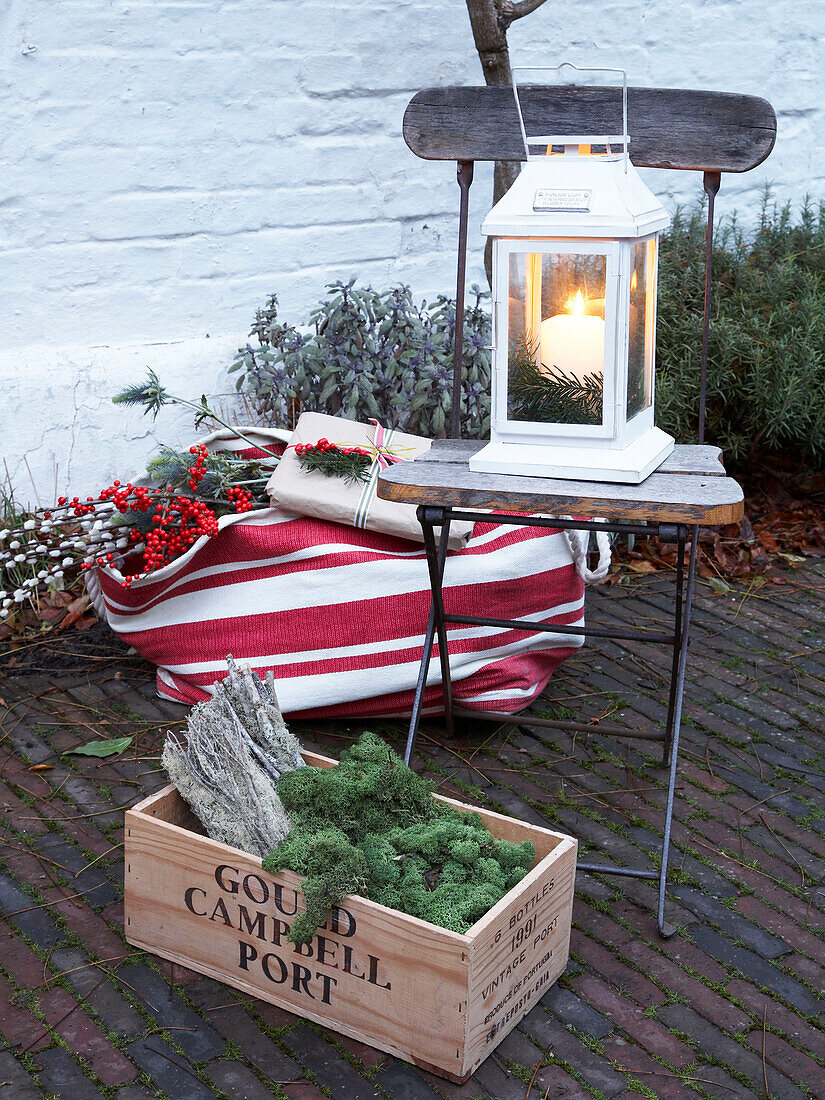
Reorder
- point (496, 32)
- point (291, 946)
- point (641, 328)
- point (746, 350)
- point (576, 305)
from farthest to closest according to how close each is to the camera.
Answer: point (746, 350), point (496, 32), point (641, 328), point (576, 305), point (291, 946)

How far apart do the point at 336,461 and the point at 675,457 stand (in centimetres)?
100

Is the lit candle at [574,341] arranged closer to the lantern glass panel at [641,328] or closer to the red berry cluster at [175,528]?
the lantern glass panel at [641,328]

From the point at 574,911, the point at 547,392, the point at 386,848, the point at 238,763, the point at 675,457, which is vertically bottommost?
the point at 574,911

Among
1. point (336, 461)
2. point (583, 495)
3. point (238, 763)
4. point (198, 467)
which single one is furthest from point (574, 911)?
point (198, 467)

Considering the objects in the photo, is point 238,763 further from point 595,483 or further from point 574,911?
point 595,483

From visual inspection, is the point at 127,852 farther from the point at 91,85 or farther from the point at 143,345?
the point at 91,85

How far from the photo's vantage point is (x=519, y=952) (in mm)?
2111

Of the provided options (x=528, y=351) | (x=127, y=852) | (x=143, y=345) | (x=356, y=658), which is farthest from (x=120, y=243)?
(x=127, y=852)

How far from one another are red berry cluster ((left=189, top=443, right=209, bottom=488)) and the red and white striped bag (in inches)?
7.3

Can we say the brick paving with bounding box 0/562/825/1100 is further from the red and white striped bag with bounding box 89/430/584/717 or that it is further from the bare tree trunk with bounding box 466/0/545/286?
the bare tree trunk with bounding box 466/0/545/286

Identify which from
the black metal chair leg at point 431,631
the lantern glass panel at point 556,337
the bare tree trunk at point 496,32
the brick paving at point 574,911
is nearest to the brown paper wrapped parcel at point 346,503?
Result: the black metal chair leg at point 431,631

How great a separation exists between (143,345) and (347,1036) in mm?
2938

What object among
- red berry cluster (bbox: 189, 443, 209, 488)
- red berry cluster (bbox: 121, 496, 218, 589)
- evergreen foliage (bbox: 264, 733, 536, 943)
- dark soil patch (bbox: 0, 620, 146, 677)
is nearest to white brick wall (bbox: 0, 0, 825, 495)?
dark soil patch (bbox: 0, 620, 146, 677)

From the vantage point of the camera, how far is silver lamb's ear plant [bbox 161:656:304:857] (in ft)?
7.38
